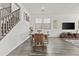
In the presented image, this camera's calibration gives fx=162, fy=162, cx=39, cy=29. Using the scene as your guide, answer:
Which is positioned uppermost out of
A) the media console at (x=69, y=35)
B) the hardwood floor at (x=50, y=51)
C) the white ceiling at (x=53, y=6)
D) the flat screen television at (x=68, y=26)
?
the white ceiling at (x=53, y=6)

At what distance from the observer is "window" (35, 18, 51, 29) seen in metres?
14.6

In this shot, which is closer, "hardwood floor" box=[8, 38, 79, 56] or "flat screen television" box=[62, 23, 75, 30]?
"hardwood floor" box=[8, 38, 79, 56]

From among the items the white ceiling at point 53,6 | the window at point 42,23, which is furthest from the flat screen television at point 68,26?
the white ceiling at point 53,6

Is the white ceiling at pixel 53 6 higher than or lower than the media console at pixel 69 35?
higher

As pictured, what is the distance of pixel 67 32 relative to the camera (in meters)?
14.3

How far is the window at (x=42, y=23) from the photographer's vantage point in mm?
14562

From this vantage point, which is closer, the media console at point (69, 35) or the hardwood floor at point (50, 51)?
the hardwood floor at point (50, 51)

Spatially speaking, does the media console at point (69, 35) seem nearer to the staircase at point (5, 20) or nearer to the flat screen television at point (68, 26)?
the flat screen television at point (68, 26)

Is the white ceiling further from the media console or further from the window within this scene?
the media console

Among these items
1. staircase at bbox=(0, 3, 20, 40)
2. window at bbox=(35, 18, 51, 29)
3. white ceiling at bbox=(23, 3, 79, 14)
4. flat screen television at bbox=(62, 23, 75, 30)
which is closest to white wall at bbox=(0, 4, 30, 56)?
staircase at bbox=(0, 3, 20, 40)

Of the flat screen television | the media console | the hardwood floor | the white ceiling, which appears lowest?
the hardwood floor

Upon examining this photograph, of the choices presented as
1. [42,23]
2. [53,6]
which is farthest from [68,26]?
[53,6]

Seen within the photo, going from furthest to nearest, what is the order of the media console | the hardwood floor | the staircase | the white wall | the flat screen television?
1. the flat screen television
2. the media console
3. the hardwood floor
4. the white wall
5. the staircase

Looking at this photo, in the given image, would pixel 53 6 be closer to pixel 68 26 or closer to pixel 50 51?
pixel 50 51
